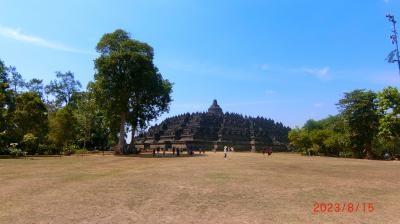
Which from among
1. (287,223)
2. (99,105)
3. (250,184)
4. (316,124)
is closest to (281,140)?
(316,124)

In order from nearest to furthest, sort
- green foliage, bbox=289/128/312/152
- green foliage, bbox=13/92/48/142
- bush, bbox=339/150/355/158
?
green foliage, bbox=13/92/48/142, bush, bbox=339/150/355/158, green foliage, bbox=289/128/312/152

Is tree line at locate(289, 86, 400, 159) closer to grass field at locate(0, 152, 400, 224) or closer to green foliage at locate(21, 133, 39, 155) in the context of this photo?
grass field at locate(0, 152, 400, 224)

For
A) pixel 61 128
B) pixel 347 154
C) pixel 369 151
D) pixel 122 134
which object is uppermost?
pixel 61 128

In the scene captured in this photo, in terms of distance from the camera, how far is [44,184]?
47.6 ft

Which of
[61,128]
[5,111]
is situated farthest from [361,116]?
[5,111]

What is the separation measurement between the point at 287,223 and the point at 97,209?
5.20 meters

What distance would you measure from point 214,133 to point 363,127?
96.8 ft

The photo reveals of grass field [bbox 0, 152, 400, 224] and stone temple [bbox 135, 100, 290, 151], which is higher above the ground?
stone temple [bbox 135, 100, 290, 151]

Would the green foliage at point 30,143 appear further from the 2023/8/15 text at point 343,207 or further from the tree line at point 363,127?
the tree line at point 363,127

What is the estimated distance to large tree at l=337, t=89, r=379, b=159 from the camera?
153 feet

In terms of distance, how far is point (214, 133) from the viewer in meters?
69.4

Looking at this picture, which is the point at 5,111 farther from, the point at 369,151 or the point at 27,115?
the point at 369,151

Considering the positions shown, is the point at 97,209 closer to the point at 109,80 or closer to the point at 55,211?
the point at 55,211

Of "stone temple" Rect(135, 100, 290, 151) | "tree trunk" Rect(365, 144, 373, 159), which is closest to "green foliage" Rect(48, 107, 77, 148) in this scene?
"stone temple" Rect(135, 100, 290, 151)
